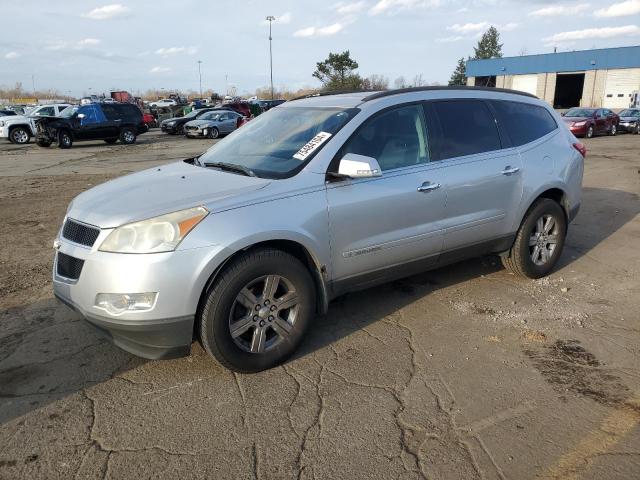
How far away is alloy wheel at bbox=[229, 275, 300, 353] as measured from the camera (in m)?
3.36

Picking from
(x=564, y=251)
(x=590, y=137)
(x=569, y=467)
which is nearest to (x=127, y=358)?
(x=569, y=467)

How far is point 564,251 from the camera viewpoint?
6238 mm

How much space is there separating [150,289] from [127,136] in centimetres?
2283

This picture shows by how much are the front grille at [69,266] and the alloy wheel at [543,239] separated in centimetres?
399

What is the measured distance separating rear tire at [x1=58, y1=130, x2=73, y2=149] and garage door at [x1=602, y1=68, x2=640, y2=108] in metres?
47.9

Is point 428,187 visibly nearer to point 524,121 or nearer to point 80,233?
point 524,121

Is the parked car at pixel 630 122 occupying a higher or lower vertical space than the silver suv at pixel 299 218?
lower

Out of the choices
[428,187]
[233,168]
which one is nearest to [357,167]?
[428,187]

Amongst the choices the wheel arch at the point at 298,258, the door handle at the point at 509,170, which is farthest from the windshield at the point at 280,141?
the door handle at the point at 509,170

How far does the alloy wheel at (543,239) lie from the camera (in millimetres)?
5156

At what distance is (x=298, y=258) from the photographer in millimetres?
3648

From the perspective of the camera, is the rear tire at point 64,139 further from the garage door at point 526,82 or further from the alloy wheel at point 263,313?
the garage door at point 526,82

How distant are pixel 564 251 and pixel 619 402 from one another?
3.38 m

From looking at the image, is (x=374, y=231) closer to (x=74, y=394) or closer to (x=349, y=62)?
(x=74, y=394)
